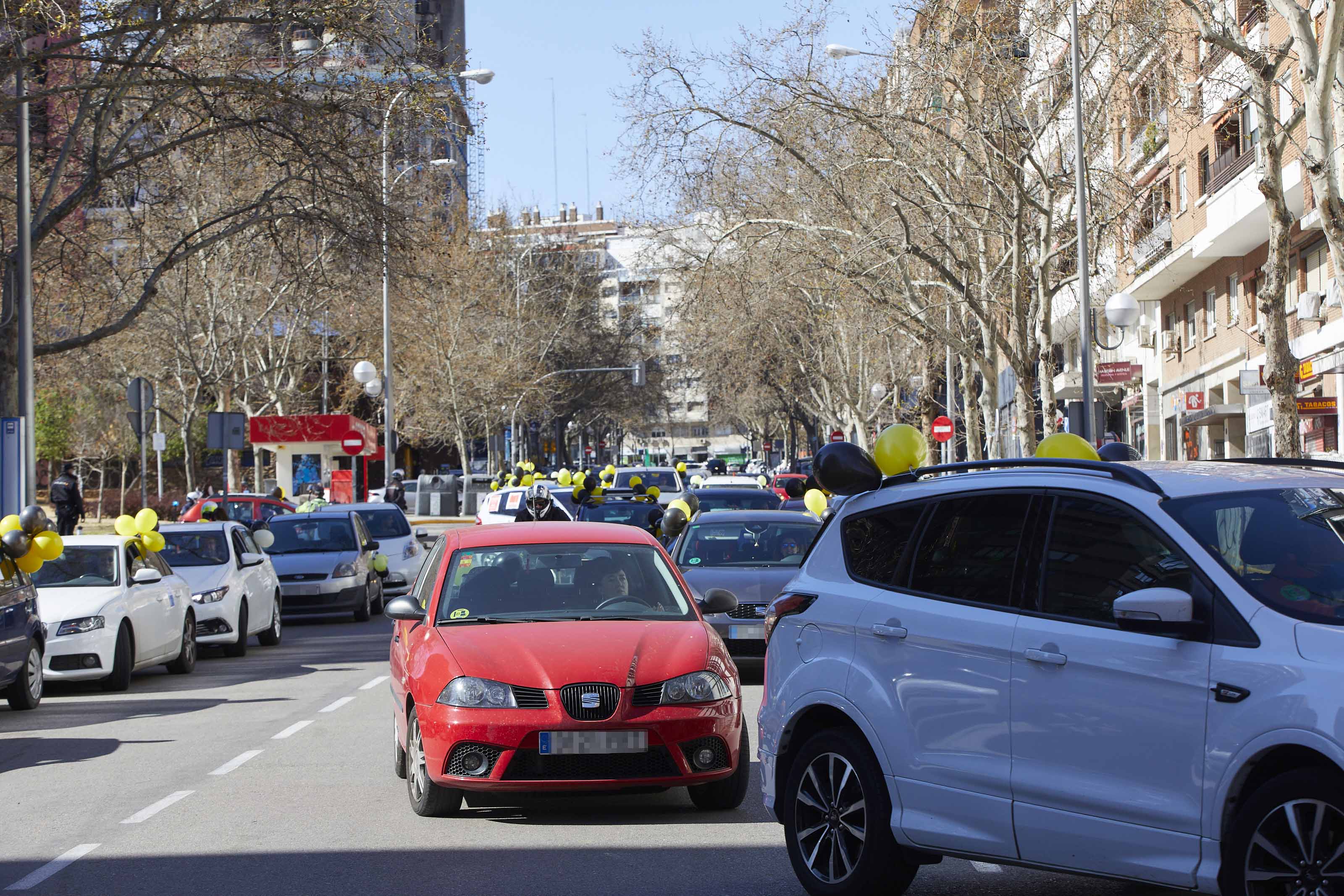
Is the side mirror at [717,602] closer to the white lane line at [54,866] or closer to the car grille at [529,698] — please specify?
the car grille at [529,698]

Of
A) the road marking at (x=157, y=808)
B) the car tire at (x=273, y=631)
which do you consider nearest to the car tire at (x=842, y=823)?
the road marking at (x=157, y=808)

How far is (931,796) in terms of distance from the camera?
19.5 ft

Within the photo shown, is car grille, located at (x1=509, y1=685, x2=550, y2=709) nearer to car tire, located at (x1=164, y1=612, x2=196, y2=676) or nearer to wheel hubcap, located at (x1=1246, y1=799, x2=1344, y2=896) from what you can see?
wheel hubcap, located at (x1=1246, y1=799, x2=1344, y2=896)

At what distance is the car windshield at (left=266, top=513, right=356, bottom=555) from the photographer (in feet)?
78.4

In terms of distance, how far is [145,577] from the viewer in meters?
15.4

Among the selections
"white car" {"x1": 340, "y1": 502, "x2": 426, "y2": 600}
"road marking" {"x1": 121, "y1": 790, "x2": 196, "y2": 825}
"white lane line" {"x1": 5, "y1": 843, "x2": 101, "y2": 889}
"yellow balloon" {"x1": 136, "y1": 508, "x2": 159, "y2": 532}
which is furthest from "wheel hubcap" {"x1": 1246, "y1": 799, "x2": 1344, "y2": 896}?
"white car" {"x1": 340, "y1": 502, "x2": 426, "y2": 600}

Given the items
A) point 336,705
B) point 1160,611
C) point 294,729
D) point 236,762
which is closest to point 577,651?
point 236,762

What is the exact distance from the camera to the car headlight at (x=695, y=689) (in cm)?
820

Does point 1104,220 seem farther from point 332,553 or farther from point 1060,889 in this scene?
point 1060,889

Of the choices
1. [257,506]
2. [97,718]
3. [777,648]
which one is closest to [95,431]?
[257,506]

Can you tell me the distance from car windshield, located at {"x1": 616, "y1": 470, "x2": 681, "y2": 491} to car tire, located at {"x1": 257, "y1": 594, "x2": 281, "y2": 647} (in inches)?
507

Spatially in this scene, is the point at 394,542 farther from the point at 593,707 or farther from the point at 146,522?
the point at 593,707

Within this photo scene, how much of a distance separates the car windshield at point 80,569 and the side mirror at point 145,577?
0.18m

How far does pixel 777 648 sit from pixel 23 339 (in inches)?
706
